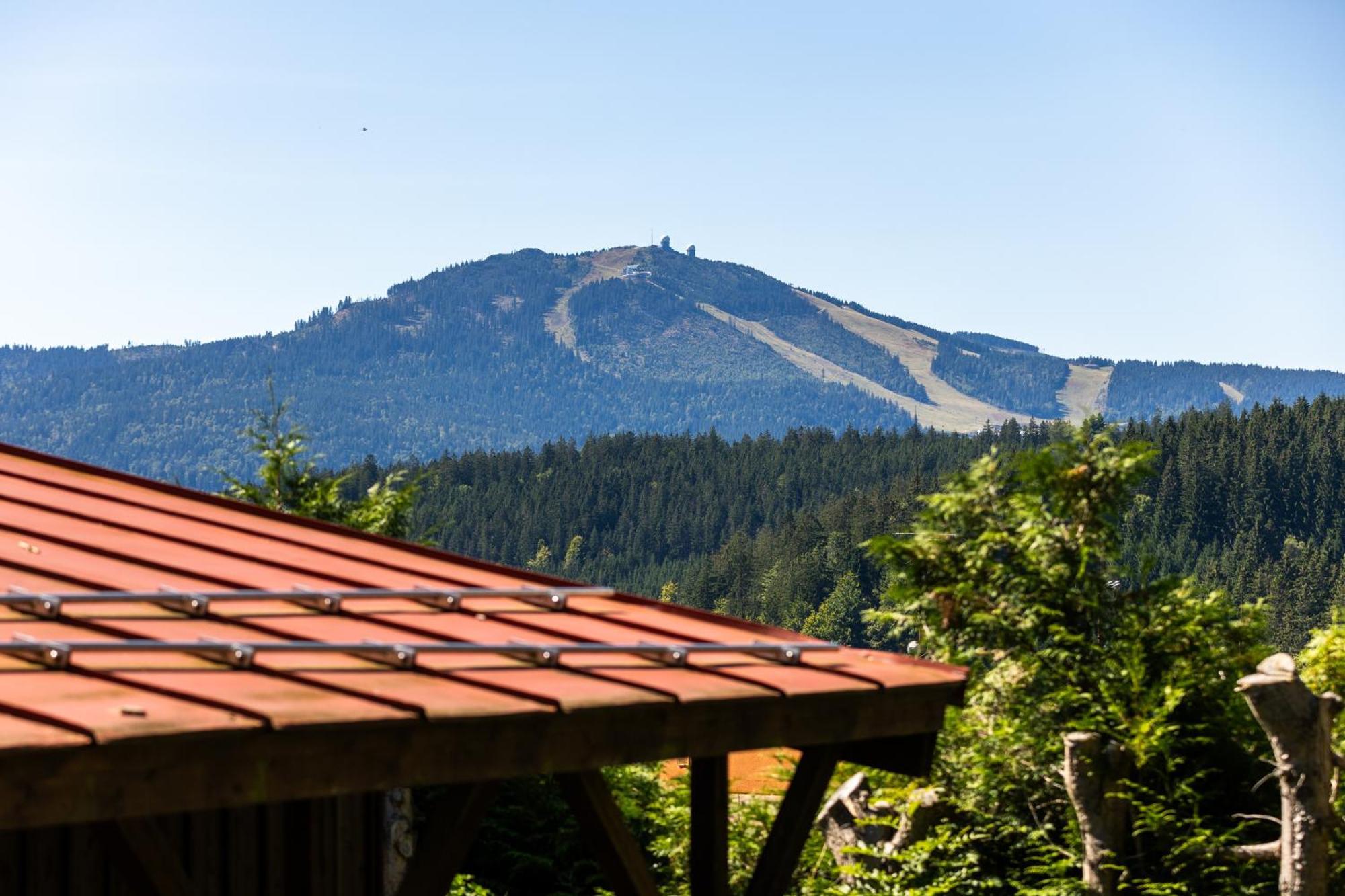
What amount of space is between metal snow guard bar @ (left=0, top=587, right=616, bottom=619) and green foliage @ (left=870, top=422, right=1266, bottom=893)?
19.3 ft

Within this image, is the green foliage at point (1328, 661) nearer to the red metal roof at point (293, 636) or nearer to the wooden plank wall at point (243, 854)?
the wooden plank wall at point (243, 854)

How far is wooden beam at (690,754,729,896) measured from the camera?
4.10m

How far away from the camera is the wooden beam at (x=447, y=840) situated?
11.9 feet

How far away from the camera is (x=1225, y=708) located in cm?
1000

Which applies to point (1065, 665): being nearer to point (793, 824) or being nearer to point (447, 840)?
point (793, 824)

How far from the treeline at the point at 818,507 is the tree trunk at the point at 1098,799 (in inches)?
1685

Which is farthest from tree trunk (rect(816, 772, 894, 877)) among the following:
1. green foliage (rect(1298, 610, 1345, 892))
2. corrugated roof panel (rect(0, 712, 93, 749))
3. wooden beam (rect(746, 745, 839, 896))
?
corrugated roof panel (rect(0, 712, 93, 749))

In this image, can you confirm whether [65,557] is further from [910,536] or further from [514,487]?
[514,487]

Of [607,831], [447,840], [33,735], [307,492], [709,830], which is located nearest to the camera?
[33,735]

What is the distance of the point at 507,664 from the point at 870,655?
4.60ft

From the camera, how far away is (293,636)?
3.52 metres

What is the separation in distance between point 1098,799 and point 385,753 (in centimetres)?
739

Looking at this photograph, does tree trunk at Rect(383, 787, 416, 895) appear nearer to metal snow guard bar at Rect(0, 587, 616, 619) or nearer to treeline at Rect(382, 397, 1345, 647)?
metal snow guard bar at Rect(0, 587, 616, 619)

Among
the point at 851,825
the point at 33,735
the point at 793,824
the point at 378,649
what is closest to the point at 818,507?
the point at 851,825
